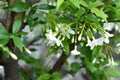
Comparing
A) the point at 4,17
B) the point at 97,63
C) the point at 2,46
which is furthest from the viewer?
the point at 97,63

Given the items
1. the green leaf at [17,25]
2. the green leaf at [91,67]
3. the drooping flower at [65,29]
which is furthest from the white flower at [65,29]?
the green leaf at [91,67]

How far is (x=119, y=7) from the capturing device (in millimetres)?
742

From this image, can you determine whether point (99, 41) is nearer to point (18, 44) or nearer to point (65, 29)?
point (65, 29)

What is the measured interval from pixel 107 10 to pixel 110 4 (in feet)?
0.07

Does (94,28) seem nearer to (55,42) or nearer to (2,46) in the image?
(55,42)

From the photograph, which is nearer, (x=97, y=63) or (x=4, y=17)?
(x=4, y=17)

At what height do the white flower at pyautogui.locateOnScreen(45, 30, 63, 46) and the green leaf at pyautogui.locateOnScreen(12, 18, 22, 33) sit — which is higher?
the green leaf at pyautogui.locateOnScreen(12, 18, 22, 33)

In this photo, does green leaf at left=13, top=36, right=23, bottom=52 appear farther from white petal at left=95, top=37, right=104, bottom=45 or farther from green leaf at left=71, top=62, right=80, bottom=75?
green leaf at left=71, top=62, right=80, bottom=75

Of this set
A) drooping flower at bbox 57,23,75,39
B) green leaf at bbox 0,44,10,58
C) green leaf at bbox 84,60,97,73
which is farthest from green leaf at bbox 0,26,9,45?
green leaf at bbox 84,60,97,73

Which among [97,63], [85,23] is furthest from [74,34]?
[97,63]

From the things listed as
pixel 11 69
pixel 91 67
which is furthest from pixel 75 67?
pixel 11 69

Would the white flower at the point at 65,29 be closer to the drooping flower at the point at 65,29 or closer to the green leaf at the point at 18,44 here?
the drooping flower at the point at 65,29

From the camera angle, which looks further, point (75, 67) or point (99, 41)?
point (75, 67)

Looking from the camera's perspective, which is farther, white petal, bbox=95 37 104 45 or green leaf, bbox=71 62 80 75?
green leaf, bbox=71 62 80 75
